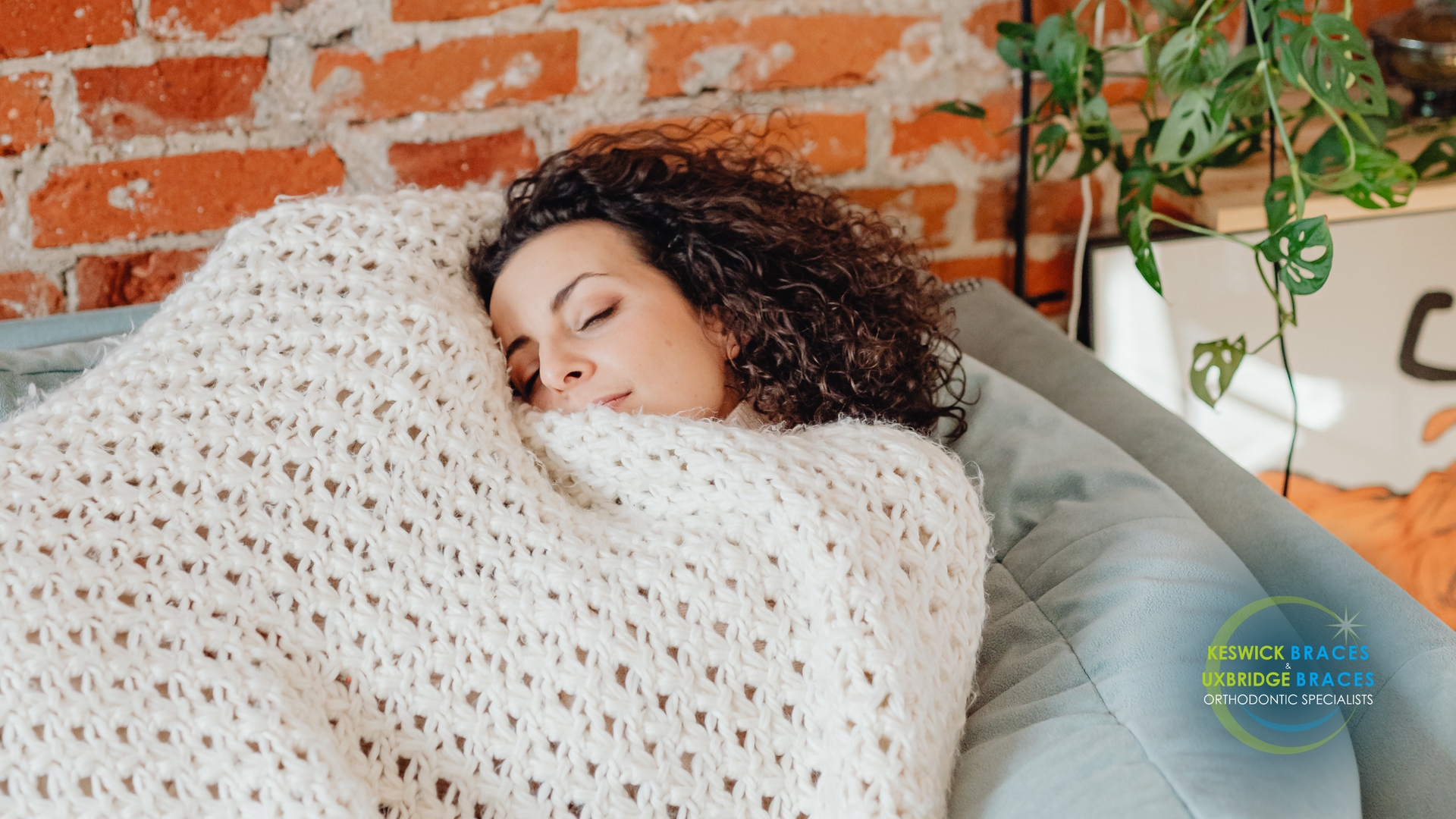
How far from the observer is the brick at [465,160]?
4.01 feet

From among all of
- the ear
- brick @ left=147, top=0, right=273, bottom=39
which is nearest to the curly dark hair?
the ear

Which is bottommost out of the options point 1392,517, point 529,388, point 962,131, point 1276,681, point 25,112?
point 1392,517

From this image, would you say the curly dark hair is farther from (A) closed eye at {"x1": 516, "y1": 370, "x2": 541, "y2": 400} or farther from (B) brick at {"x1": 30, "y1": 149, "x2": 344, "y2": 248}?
(B) brick at {"x1": 30, "y1": 149, "x2": 344, "y2": 248}

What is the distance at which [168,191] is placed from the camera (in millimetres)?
1158

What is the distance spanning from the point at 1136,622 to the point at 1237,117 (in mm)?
701

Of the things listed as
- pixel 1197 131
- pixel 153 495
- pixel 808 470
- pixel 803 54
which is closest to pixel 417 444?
pixel 153 495

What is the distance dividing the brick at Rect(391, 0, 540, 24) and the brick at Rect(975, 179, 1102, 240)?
2.35ft

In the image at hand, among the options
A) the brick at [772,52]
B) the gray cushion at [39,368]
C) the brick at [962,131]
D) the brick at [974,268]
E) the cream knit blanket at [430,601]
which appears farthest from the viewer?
the brick at [974,268]

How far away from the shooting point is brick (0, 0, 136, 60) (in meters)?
1.06

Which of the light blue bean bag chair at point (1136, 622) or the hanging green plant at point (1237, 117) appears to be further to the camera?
the hanging green plant at point (1237, 117)

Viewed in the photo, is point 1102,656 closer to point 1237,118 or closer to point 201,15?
point 1237,118

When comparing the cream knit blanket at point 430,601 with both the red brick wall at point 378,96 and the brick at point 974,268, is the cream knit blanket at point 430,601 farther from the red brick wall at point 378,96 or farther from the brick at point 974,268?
the brick at point 974,268


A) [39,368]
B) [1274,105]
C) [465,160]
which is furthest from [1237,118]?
[39,368]

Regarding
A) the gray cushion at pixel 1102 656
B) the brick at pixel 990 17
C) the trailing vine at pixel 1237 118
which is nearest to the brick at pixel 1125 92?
the trailing vine at pixel 1237 118
